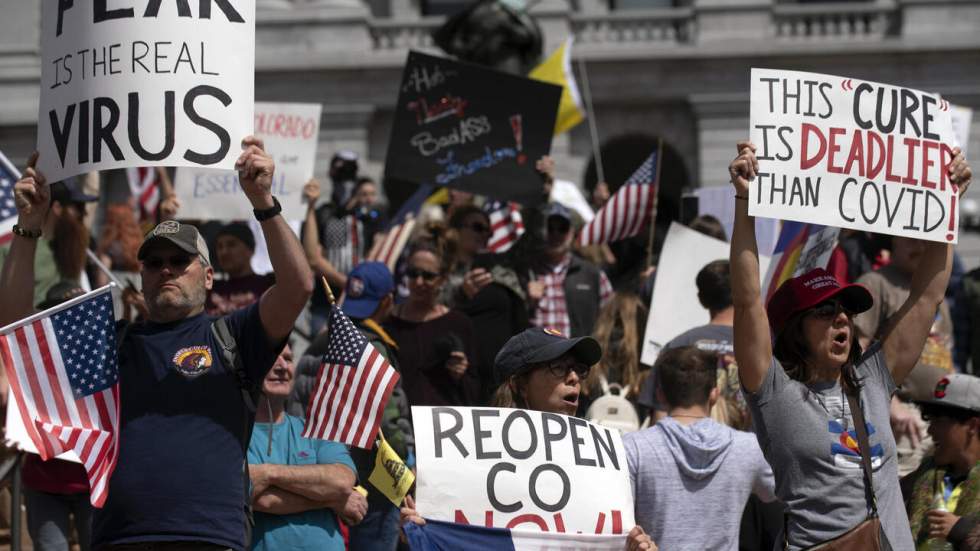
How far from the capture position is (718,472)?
5742 mm

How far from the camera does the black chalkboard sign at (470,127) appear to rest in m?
11.0

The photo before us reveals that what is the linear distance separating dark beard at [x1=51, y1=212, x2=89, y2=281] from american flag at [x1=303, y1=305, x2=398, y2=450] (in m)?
3.74

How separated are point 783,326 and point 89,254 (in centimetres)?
542

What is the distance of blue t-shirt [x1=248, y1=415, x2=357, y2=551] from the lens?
245 inches

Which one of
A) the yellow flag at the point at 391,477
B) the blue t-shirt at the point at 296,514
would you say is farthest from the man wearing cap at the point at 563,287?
the yellow flag at the point at 391,477

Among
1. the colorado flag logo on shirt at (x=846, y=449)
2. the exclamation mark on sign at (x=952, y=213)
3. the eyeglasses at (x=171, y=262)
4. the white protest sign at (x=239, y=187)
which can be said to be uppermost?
the white protest sign at (x=239, y=187)

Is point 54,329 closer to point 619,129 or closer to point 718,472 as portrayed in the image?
point 718,472

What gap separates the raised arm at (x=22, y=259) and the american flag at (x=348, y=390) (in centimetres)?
123

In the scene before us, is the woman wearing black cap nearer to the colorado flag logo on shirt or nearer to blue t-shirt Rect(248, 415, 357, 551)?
the colorado flag logo on shirt

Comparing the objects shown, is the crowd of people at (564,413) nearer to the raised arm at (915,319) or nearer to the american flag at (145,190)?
A: the raised arm at (915,319)

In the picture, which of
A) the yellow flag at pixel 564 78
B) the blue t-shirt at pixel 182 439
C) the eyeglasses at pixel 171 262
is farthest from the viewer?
the yellow flag at pixel 564 78

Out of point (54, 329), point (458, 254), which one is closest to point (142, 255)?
point (54, 329)

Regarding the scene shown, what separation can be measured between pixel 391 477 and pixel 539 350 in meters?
0.74

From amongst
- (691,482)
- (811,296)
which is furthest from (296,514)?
(811,296)
